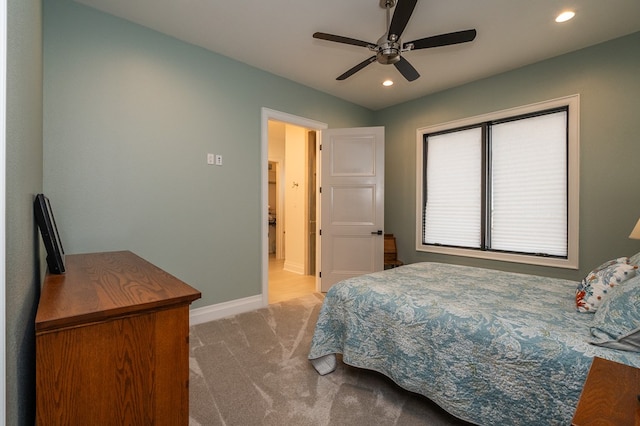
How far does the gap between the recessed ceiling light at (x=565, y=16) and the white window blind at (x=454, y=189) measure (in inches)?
53.2

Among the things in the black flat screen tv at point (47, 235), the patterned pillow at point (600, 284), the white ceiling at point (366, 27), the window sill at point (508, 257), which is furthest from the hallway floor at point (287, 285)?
the patterned pillow at point (600, 284)

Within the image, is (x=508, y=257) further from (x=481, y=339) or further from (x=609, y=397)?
(x=609, y=397)

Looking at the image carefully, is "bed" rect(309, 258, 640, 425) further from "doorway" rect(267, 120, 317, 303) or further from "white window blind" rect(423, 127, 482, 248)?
"doorway" rect(267, 120, 317, 303)

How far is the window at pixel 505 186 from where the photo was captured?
3.03 metres

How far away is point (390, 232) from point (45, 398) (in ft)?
13.6

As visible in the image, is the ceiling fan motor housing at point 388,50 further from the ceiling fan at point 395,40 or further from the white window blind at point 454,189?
the white window blind at point 454,189

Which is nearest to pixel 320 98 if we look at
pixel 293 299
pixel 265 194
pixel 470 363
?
pixel 265 194

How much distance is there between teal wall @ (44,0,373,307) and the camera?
222cm

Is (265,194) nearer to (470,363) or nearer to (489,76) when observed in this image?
(470,363)

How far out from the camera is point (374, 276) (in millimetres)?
2193

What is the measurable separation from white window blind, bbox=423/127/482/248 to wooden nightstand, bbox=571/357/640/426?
305 centimetres

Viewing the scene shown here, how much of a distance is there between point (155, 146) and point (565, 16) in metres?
3.54

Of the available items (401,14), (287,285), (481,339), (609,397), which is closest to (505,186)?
(401,14)

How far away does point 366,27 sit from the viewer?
8.35 ft
